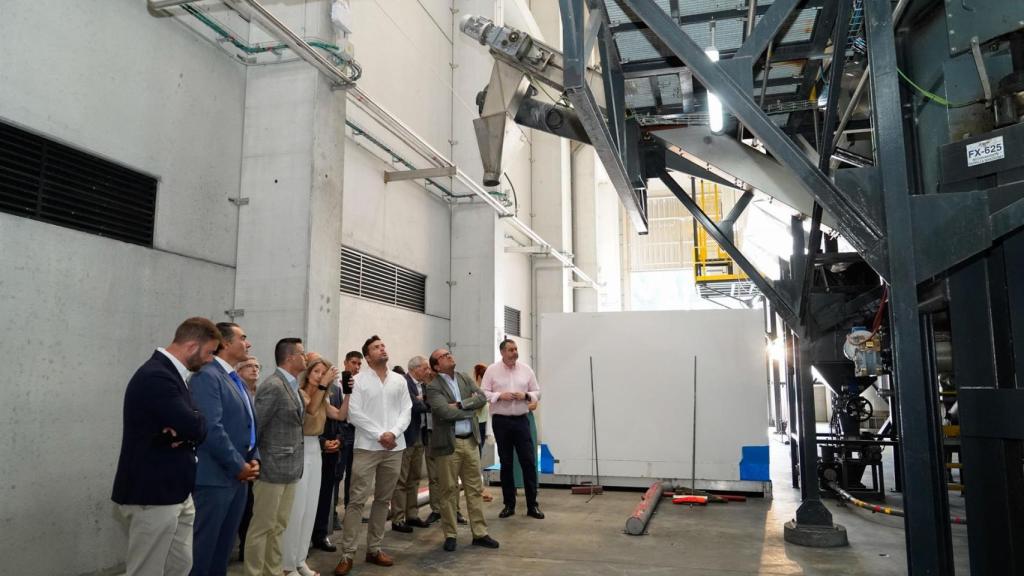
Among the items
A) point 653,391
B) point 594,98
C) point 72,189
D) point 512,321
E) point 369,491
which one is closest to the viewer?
point 594,98

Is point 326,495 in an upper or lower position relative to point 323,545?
upper

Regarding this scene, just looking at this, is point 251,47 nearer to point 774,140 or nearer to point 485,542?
point 485,542

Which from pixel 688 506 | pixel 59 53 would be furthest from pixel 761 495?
pixel 59 53

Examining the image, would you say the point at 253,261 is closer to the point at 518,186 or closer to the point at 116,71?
the point at 116,71

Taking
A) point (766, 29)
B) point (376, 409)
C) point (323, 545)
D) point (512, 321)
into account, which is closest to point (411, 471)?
point (323, 545)

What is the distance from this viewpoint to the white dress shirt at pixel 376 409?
17.1ft

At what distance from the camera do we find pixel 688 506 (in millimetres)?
7551

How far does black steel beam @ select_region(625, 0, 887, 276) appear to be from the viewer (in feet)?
9.89

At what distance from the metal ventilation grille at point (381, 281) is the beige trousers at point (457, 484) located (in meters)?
3.30

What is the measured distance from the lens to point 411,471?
6.43 meters

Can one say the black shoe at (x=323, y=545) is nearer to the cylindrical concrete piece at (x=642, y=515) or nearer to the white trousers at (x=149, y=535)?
the white trousers at (x=149, y=535)

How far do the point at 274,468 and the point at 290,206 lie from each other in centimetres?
301

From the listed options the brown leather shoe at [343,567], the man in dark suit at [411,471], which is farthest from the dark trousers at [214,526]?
the man in dark suit at [411,471]

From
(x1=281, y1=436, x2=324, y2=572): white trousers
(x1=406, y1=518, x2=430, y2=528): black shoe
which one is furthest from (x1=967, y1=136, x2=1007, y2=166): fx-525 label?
(x1=406, y1=518, x2=430, y2=528): black shoe
